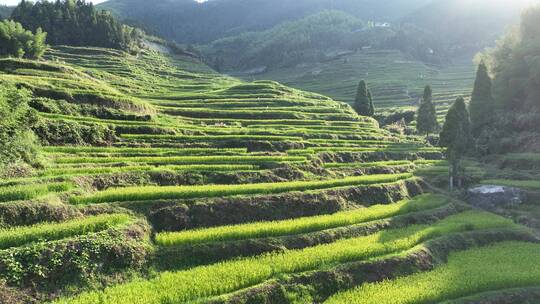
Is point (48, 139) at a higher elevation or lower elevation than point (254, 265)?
higher

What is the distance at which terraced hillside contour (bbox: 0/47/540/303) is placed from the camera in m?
17.9

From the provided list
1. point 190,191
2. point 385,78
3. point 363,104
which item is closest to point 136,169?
point 190,191

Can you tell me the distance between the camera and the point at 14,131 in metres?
26.6

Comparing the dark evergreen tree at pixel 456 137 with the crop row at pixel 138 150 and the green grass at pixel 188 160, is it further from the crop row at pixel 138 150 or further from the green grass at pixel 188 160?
the crop row at pixel 138 150

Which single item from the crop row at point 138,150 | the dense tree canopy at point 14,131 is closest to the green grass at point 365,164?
the crop row at point 138,150

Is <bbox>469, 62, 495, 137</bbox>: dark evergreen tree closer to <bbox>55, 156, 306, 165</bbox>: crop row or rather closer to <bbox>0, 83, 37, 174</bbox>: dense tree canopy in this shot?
<bbox>55, 156, 306, 165</bbox>: crop row

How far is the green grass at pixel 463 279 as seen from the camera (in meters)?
19.5

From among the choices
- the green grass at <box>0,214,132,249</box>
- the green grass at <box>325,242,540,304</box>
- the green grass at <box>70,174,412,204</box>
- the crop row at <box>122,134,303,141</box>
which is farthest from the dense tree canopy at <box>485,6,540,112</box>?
the green grass at <box>0,214,132,249</box>

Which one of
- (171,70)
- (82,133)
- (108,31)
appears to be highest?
(108,31)

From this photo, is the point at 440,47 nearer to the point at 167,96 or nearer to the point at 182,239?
the point at 167,96

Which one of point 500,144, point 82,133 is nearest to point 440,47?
point 500,144

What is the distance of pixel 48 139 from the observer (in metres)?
34.0

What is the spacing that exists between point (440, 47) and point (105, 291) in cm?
A: 20531

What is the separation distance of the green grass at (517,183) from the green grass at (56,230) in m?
34.8
